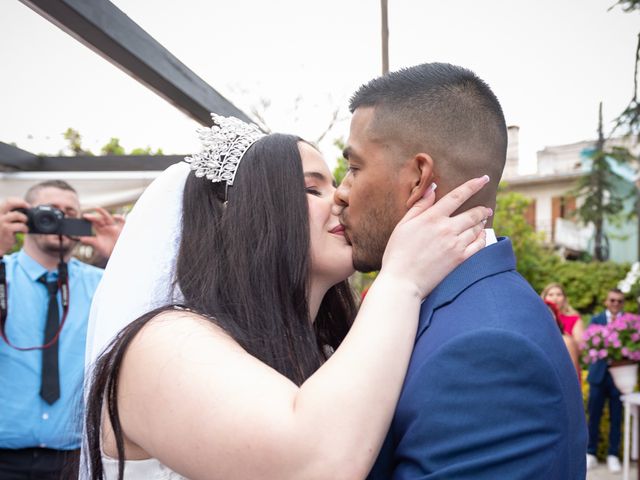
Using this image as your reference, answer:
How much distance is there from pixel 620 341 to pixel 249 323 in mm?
5172

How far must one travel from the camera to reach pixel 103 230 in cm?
449

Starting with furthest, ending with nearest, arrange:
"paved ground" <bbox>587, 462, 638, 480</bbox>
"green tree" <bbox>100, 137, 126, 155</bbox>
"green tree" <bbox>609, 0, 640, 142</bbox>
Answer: "green tree" <bbox>100, 137, 126, 155</bbox> → "paved ground" <bbox>587, 462, 638, 480</bbox> → "green tree" <bbox>609, 0, 640, 142</bbox>

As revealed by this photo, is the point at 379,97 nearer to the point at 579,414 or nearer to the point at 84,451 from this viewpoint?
the point at 579,414

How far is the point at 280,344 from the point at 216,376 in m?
0.47

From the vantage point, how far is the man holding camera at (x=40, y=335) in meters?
3.56

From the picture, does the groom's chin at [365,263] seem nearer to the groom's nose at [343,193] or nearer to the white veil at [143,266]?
the groom's nose at [343,193]

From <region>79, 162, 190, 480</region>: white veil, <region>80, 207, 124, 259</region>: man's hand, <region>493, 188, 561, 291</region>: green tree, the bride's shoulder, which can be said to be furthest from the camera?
<region>493, 188, 561, 291</region>: green tree

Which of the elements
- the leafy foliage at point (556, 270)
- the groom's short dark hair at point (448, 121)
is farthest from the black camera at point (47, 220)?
the leafy foliage at point (556, 270)

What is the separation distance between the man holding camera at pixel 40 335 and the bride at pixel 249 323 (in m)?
1.43

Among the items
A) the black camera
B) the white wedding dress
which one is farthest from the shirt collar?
the black camera

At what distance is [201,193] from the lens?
2.32 m

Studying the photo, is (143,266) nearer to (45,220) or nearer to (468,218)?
(468,218)

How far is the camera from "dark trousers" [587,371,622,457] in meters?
8.12

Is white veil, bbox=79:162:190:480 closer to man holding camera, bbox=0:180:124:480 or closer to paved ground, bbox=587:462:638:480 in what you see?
man holding camera, bbox=0:180:124:480
